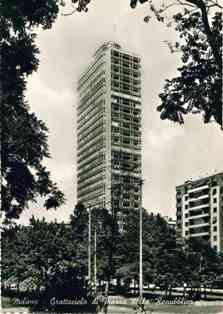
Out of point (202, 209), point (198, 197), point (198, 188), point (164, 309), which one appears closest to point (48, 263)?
point (164, 309)

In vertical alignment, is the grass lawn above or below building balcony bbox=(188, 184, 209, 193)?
below

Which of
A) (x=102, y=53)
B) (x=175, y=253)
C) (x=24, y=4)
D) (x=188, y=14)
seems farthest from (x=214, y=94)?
(x=102, y=53)

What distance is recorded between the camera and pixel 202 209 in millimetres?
145625

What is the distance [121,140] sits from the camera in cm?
17012

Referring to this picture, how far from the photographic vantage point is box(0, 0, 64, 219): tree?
61.9 feet

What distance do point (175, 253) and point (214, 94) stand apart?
165ft

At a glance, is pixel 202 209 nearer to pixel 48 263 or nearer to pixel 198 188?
pixel 198 188

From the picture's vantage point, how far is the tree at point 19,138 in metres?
18.9

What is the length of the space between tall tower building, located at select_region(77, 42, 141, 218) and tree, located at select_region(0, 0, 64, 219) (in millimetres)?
134688

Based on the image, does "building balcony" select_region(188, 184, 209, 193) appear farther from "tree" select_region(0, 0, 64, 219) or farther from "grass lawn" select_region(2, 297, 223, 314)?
"tree" select_region(0, 0, 64, 219)

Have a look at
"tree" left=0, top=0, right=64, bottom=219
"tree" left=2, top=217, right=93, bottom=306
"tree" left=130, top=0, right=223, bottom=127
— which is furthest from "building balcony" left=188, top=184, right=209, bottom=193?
"tree" left=130, top=0, right=223, bottom=127

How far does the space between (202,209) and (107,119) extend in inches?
1597

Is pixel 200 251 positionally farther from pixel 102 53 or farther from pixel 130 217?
pixel 102 53


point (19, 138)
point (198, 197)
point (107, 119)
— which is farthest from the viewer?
point (107, 119)
